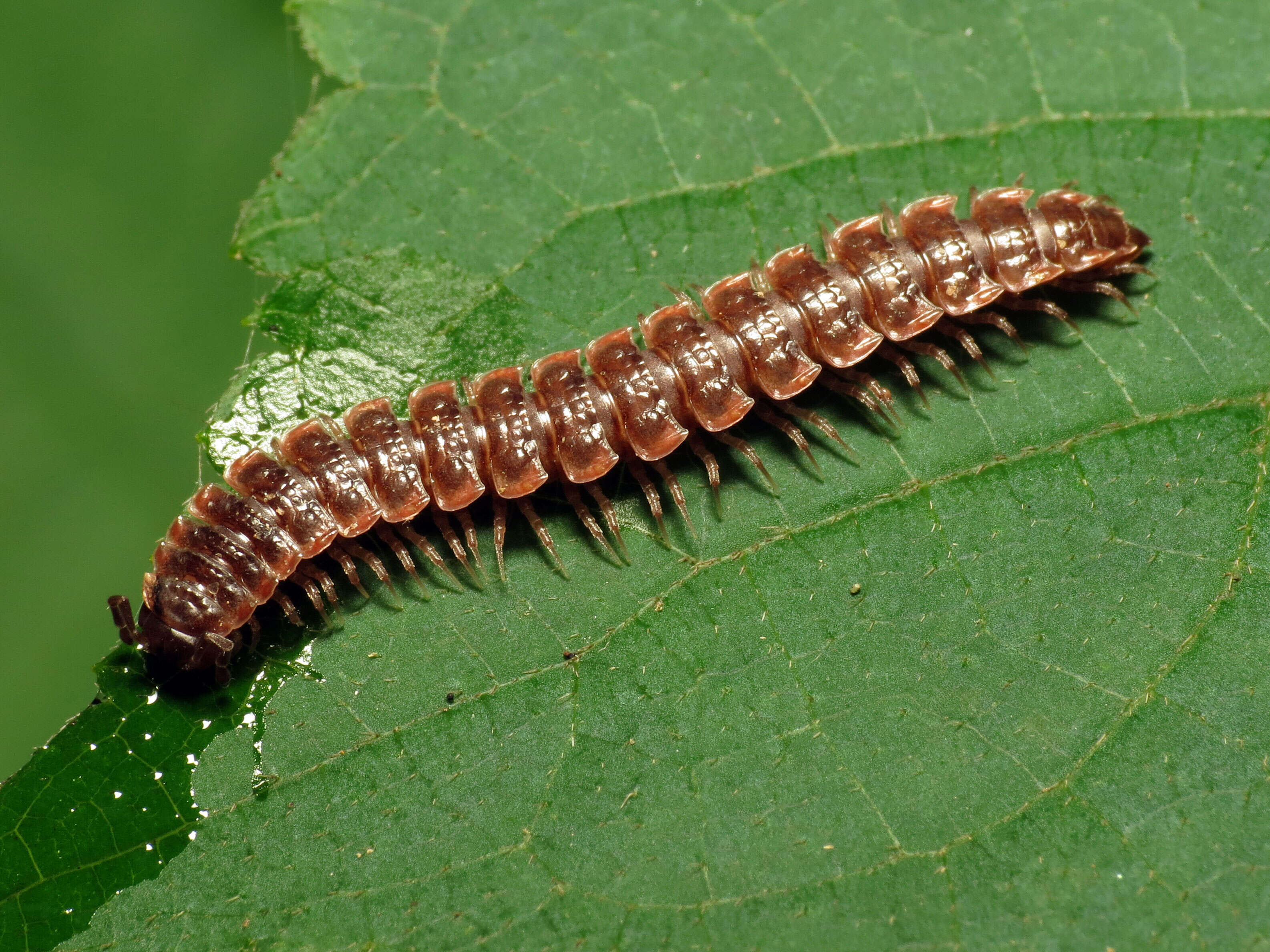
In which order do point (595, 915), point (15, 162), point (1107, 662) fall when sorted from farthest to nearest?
point (15, 162) → point (1107, 662) → point (595, 915)

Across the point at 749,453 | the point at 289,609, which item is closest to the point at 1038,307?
the point at 749,453

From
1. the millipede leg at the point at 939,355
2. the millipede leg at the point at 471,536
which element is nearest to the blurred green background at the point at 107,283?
the millipede leg at the point at 471,536

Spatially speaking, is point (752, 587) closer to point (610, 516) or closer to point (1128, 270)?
point (610, 516)

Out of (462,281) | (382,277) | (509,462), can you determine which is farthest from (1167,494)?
(382,277)

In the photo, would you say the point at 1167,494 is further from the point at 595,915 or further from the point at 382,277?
the point at 382,277

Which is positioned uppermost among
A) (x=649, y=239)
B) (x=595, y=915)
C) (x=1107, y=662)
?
(x=649, y=239)

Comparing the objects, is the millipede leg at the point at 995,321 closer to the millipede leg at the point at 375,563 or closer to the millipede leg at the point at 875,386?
the millipede leg at the point at 875,386

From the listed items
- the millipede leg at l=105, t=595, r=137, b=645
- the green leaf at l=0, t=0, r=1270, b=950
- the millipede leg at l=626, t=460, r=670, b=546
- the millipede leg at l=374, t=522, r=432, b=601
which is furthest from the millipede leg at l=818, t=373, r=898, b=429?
the millipede leg at l=105, t=595, r=137, b=645
